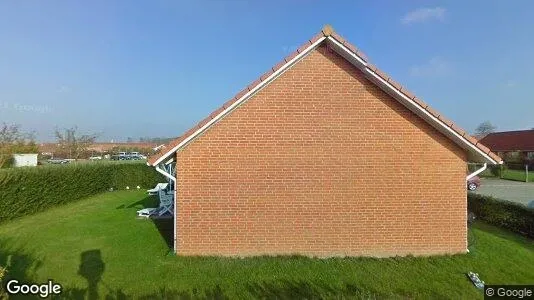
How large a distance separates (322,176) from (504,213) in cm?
796

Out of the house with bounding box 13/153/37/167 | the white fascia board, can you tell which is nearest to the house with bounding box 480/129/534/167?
the white fascia board

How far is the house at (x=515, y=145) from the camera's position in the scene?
39.5m

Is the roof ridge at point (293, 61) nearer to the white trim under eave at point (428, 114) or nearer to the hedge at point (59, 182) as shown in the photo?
the white trim under eave at point (428, 114)

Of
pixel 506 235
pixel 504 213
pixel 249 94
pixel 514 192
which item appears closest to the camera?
pixel 249 94

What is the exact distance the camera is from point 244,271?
22.8 feet

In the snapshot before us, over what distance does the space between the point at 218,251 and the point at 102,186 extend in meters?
18.0

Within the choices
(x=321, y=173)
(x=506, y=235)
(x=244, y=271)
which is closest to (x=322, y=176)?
(x=321, y=173)

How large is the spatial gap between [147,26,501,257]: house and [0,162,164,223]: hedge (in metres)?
9.51

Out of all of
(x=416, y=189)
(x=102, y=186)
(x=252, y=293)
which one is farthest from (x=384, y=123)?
(x=102, y=186)

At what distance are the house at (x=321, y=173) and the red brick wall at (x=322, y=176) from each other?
0.02m

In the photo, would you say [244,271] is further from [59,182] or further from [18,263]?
[59,182]

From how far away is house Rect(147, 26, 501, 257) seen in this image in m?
7.71

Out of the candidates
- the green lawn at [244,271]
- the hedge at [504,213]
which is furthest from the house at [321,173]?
the hedge at [504,213]

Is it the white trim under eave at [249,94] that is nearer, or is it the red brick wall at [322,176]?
the white trim under eave at [249,94]
